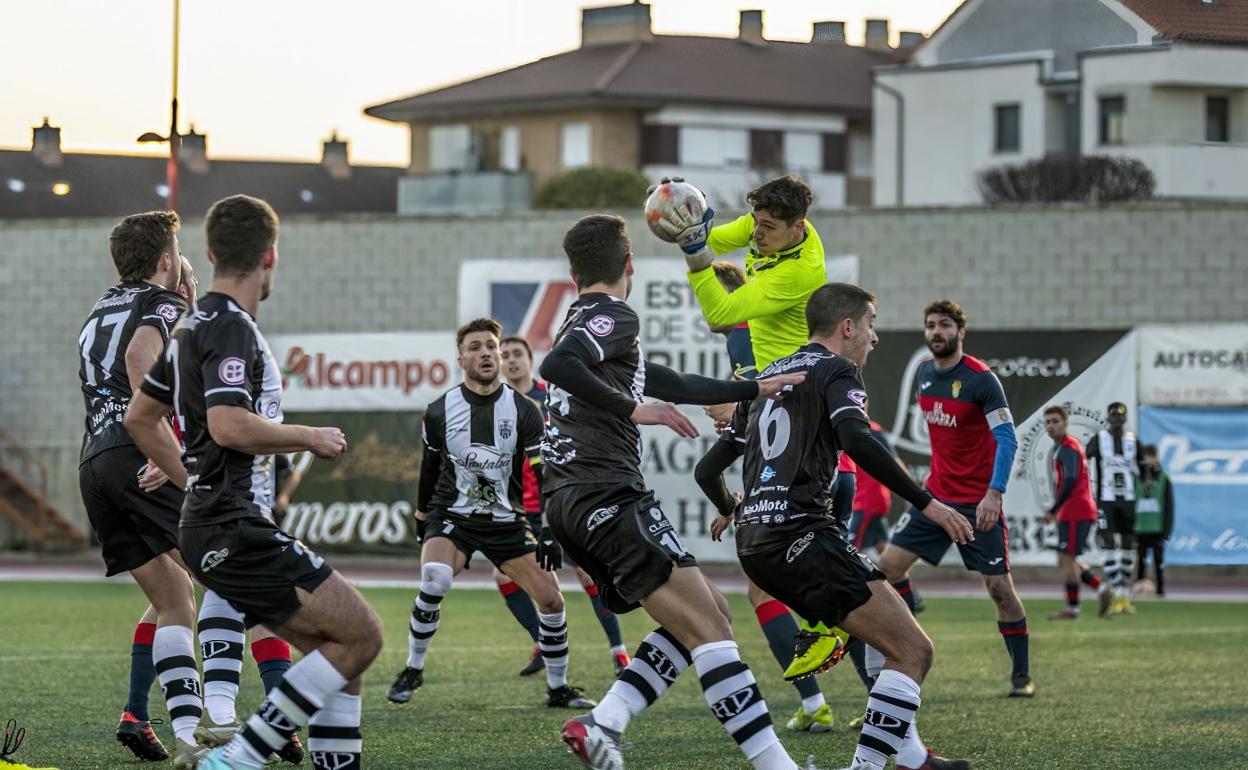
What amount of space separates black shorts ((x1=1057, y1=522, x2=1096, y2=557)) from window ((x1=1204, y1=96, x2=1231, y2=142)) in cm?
968

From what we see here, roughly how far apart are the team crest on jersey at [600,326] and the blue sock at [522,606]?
4.71m

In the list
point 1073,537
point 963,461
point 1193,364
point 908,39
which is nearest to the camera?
point 963,461

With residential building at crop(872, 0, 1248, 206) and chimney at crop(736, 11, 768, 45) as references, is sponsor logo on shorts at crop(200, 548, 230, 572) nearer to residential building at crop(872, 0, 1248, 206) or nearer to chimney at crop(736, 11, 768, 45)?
residential building at crop(872, 0, 1248, 206)

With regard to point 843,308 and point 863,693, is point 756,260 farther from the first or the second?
point 863,693

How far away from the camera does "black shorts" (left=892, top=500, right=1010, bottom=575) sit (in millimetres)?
10586

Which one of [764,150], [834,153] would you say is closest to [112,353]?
[764,150]

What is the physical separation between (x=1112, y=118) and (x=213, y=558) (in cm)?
3465

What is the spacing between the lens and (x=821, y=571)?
7.05m

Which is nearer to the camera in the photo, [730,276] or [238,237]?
[238,237]

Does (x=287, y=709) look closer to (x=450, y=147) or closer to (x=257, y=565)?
(x=257, y=565)

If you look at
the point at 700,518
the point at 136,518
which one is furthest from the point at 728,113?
the point at 136,518

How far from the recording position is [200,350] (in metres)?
6.22

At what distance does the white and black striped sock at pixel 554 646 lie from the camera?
10.7 meters

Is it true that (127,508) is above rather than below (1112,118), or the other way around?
below
